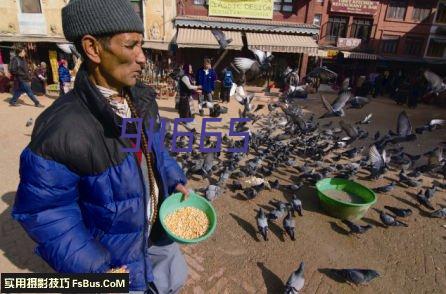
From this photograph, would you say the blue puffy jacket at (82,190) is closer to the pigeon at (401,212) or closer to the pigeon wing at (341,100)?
the pigeon at (401,212)

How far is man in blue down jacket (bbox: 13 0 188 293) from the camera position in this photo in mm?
1507

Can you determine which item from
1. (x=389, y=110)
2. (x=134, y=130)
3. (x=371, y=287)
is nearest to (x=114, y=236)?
(x=134, y=130)

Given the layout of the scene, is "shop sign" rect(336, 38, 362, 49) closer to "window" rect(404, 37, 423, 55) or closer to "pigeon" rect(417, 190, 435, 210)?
"window" rect(404, 37, 423, 55)

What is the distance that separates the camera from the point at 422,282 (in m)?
4.05

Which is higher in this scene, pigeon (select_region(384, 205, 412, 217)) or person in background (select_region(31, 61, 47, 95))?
person in background (select_region(31, 61, 47, 95))

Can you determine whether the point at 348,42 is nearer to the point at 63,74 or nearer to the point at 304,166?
the point at 63,74

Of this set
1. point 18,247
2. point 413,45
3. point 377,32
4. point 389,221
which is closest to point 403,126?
point 389,221

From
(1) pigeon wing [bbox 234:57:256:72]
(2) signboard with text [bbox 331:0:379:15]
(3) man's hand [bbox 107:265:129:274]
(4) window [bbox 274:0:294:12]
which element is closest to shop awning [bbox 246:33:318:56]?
(4) window [bbox 274:0:294:12]

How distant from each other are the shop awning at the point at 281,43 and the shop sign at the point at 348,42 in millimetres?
8515

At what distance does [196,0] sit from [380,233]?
18662 millimetres

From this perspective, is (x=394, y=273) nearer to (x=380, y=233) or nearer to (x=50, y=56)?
(x=380, y=233)

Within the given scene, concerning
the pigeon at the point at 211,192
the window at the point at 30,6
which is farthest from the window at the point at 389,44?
the pigeon at the point at 211,192

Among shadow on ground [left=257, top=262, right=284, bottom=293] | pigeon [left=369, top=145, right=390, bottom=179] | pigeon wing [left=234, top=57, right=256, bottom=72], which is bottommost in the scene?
shadow on ground [left=257, top=262, right=284, bottom=293]

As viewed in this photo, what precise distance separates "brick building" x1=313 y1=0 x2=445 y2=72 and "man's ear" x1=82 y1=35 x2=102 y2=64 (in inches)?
1050
